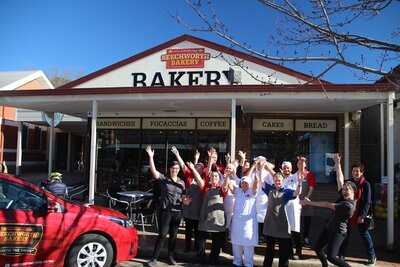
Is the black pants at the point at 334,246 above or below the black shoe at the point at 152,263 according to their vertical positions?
above

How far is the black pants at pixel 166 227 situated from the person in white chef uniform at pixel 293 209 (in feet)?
5.90

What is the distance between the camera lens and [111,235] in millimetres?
6906

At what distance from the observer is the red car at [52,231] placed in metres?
6.12

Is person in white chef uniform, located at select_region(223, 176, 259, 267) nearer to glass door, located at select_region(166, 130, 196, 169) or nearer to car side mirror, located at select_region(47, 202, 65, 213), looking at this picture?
car side mirror, located at select_region(47, 202, 65, 213)

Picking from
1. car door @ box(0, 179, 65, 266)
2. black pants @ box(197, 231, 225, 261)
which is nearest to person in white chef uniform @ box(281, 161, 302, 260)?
black pants @ box(197, 231, 225, 261)

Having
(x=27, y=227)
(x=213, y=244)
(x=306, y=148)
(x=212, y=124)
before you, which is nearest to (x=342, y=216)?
(x=213, y=244)

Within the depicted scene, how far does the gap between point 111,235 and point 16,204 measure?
1.41m

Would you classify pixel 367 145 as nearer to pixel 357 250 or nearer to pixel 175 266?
pixel 357 250

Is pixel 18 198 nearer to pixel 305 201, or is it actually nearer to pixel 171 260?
pixel 171 260

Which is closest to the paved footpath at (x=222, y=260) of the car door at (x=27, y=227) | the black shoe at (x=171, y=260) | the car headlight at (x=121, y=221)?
the black shoe at (x=171, y=260)

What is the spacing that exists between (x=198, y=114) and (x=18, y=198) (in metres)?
8.73

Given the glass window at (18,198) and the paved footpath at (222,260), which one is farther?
the paved footpath at (222,260)

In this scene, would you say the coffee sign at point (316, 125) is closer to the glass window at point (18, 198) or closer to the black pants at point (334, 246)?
the black pants at point (334, 246)

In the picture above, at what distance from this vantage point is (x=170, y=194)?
7551mm
